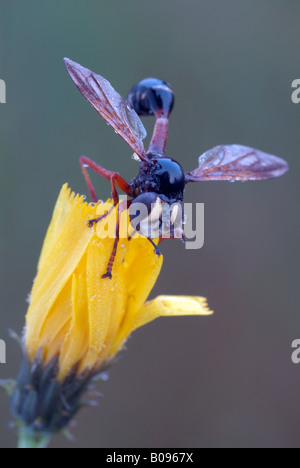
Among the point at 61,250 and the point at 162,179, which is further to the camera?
the point at 162,179

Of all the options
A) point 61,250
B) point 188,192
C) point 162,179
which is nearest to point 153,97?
point 162,179

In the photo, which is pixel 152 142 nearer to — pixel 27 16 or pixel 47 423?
pixel 47 423

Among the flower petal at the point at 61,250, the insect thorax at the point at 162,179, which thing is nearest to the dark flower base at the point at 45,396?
the flower petal at the point at 61,250

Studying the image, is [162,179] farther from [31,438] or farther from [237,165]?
[31,438]

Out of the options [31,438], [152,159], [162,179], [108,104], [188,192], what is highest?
[188,192]

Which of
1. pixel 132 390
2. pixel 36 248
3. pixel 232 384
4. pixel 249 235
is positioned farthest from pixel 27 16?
pixel 232 384

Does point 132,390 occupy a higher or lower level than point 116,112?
lower

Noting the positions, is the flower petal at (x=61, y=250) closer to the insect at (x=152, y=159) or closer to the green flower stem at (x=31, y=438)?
the insect at (x=152, y=159)
